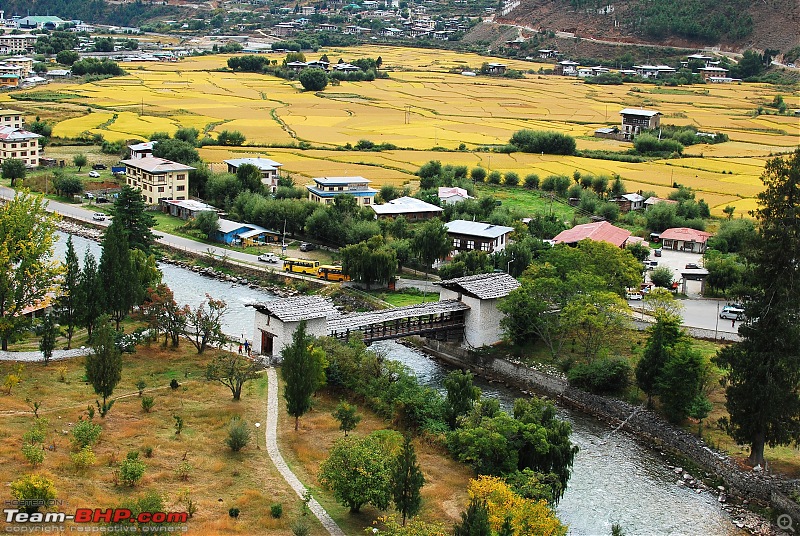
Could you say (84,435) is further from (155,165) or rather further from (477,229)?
(155,165)

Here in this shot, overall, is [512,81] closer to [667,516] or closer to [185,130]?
[185,130]

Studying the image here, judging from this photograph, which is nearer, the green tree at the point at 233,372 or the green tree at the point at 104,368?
the green tree at the point at 104,368

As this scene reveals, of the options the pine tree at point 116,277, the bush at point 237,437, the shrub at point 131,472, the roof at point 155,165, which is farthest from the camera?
the roof at point 155,165

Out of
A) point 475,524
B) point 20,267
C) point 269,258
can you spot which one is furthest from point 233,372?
point 269,258

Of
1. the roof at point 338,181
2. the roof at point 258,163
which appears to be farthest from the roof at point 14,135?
the roof at point 338,181

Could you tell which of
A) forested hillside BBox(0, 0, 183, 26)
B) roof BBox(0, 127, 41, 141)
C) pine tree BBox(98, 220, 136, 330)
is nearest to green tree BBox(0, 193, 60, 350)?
pine tree BBox(98, 220, 136, 330)

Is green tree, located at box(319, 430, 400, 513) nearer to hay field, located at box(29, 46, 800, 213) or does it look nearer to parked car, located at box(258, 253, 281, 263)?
parked car, located at box(258, 253, 281, 263)

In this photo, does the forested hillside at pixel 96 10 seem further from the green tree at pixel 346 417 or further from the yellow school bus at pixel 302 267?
the green tree at pixel 346 417
